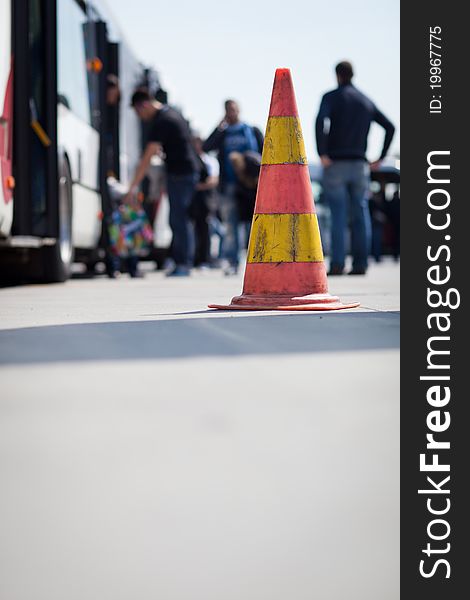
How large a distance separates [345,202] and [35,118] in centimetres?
346

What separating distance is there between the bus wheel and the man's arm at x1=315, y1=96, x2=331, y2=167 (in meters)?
2.31

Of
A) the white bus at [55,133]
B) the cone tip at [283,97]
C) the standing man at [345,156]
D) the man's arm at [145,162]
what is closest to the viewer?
the cone tip at [283,97]

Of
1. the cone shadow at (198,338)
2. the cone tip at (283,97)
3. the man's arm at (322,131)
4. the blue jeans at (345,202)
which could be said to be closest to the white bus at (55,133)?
the man's arm at (322,131)

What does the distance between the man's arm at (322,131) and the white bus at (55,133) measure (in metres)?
2.17

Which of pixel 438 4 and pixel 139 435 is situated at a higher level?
pixel 438 4

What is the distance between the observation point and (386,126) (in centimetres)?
1215

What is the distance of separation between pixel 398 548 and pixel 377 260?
1986 centimetres

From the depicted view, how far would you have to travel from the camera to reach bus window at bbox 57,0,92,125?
10.6 m

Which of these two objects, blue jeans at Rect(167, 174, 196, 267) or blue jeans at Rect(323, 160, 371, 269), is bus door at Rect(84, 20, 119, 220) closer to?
blue jeans at Rect(167, 174, 196, 267)

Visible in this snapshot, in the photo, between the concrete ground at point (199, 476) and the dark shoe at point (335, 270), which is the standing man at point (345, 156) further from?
the concrete ground at point (199, 476)

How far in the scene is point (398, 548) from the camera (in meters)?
2.30

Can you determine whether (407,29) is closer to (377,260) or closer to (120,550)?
(120,550)

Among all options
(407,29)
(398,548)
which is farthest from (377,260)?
(398,548)

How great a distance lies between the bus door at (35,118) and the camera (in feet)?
29.8
